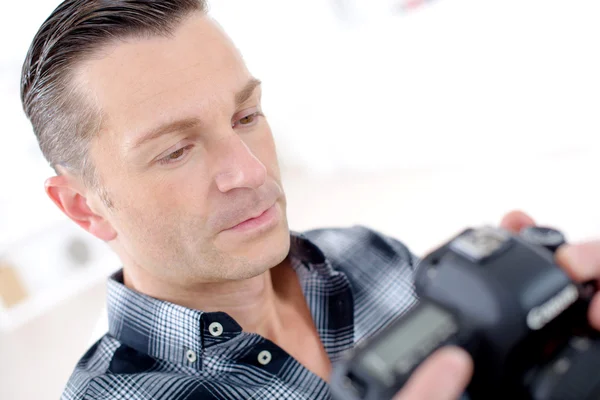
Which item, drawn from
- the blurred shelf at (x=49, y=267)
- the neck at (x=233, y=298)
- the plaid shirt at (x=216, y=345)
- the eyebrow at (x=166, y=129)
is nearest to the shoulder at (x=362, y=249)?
the plaid shirt at (x=216, y=345)

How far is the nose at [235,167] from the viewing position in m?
0.82

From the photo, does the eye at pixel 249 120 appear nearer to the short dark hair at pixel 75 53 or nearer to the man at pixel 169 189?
the man at pixel 169 189

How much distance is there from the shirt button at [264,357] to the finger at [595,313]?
1.47 ft

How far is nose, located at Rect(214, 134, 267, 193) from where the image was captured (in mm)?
825

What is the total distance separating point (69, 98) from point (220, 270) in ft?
1.11

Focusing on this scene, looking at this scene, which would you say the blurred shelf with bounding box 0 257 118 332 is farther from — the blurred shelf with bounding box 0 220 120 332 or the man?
the man

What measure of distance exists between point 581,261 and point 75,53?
2.37 ft

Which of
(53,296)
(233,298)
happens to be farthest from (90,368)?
(53,296)

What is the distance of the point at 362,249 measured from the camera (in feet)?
3.63

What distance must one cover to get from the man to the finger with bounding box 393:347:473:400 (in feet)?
1.06

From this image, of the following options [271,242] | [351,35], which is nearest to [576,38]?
[351,35]

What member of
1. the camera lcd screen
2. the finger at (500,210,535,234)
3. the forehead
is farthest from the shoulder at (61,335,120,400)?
the finger at (500,210,535,234)

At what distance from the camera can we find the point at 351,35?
282cm

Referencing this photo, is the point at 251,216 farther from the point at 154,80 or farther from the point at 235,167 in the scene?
the point at 154,80
